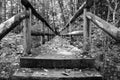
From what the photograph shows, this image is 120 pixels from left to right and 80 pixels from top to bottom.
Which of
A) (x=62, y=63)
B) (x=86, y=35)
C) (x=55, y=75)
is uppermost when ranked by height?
(x=86, y=35)

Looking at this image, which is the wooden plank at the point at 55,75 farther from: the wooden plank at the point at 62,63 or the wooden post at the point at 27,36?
the wooden post at the point at 27,36

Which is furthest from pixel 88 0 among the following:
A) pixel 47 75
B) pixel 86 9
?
pixel 47 75

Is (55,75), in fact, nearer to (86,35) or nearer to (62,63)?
(62,63)

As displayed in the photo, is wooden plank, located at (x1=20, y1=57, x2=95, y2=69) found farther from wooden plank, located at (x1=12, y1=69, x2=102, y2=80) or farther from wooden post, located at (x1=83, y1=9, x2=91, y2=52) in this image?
wooden post, located at (x1=83, y1=9, x2=91, y2=52)

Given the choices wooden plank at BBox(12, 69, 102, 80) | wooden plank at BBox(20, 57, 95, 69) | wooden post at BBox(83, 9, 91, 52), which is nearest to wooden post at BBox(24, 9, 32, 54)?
wooden plank at BBox(20, 57, 95, 69)

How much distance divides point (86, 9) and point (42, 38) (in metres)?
2.60

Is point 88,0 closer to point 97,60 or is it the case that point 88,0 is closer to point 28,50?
point 97,60

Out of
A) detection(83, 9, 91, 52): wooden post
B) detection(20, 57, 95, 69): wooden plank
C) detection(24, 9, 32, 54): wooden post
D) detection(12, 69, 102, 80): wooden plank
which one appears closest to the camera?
detection(12, 69, 102, 80): wooden plank

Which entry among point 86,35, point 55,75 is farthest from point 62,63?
point 86,35

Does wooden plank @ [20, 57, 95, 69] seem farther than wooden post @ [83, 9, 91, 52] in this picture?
No

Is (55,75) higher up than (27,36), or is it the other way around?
(27,36)

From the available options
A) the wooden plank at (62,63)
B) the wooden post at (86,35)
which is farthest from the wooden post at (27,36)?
the wooden post at (86,35)

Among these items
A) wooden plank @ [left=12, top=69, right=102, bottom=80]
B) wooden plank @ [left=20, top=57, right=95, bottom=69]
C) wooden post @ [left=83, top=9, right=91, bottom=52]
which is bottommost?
wooden plank @ [left=12, top=69, right=102, bottom=80]

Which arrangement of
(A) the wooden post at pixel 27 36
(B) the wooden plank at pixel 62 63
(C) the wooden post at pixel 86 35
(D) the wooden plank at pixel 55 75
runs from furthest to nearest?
(C) the wooden post at pixel 86 35 < (A) the wooden post at pixel 27 36 < (B) the wooden plank at pixel 62 63 < (D) the wooden plank at pixel 55 75
